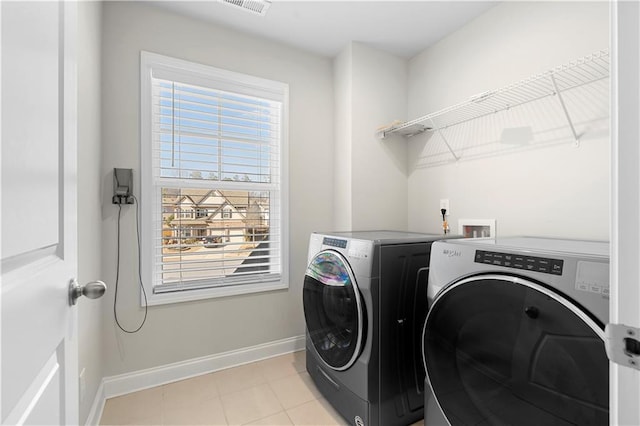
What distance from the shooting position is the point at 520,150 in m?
1.69

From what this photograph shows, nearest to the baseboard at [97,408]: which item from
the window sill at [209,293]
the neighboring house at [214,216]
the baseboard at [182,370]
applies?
the baseboard at [182,370]

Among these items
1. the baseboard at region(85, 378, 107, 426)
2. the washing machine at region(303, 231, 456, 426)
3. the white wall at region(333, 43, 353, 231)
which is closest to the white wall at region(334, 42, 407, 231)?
the white wall at region(333, 43, 353, 231)

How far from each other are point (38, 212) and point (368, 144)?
6.72 feet

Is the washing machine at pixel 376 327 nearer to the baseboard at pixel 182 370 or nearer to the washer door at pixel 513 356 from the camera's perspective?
the washer door at pixel 513 356

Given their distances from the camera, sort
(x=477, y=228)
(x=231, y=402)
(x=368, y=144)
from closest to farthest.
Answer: (x=231, y=402) < (x=477, y=228) < (x=368, y=144)

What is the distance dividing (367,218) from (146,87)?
1747mm

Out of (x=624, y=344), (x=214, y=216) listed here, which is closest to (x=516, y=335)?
(x=624, y=344)

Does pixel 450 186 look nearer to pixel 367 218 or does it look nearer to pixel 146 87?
pixel 367 218

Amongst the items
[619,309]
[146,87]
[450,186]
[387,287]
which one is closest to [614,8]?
[619,309]

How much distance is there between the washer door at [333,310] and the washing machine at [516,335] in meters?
0.37

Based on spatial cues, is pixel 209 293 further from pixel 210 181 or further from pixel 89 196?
pixel 89 196

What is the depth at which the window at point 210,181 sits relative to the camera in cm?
188

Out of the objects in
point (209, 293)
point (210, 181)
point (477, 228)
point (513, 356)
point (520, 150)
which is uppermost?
point (520, 150)

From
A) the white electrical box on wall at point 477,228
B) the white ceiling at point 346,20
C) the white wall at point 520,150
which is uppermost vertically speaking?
the white ceiling at point 346,20
